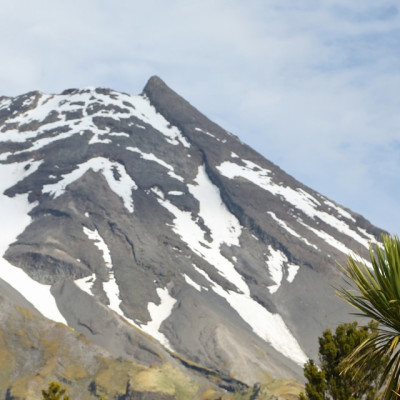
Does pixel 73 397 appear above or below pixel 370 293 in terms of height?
below

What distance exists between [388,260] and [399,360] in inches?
89.2

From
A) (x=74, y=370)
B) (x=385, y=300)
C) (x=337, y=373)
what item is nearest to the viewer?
(x=385, y=300)

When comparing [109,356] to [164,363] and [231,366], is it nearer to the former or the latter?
[164,363]

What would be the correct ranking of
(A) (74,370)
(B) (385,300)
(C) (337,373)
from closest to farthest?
(B) (385,300) → (C) (337,373) → (A) (74,370)

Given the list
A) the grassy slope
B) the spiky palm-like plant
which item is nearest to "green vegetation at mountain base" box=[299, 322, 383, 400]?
the spiky palm-like plant

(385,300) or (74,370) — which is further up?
(385,300)

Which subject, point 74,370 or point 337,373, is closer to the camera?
point 337,373

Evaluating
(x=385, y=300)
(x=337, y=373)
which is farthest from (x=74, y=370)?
(x=385, y=300)

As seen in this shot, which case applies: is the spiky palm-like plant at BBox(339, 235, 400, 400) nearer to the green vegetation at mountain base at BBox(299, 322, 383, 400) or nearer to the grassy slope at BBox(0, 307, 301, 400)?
the green vegetation at mountain base at BBox(299, 322, 383, 400)

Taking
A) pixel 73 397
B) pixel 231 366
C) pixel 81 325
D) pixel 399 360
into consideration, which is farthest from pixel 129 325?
pixel 399 360

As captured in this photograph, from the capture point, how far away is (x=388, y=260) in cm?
1686

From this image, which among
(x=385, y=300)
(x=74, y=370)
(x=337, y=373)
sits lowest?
(x=74, y=370)

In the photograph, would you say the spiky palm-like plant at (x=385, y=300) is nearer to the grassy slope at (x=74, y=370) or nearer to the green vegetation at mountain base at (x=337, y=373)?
the green vegetation at mountain base at (x=337, y=373)

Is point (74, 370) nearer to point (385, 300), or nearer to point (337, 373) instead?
point (337, 373)
